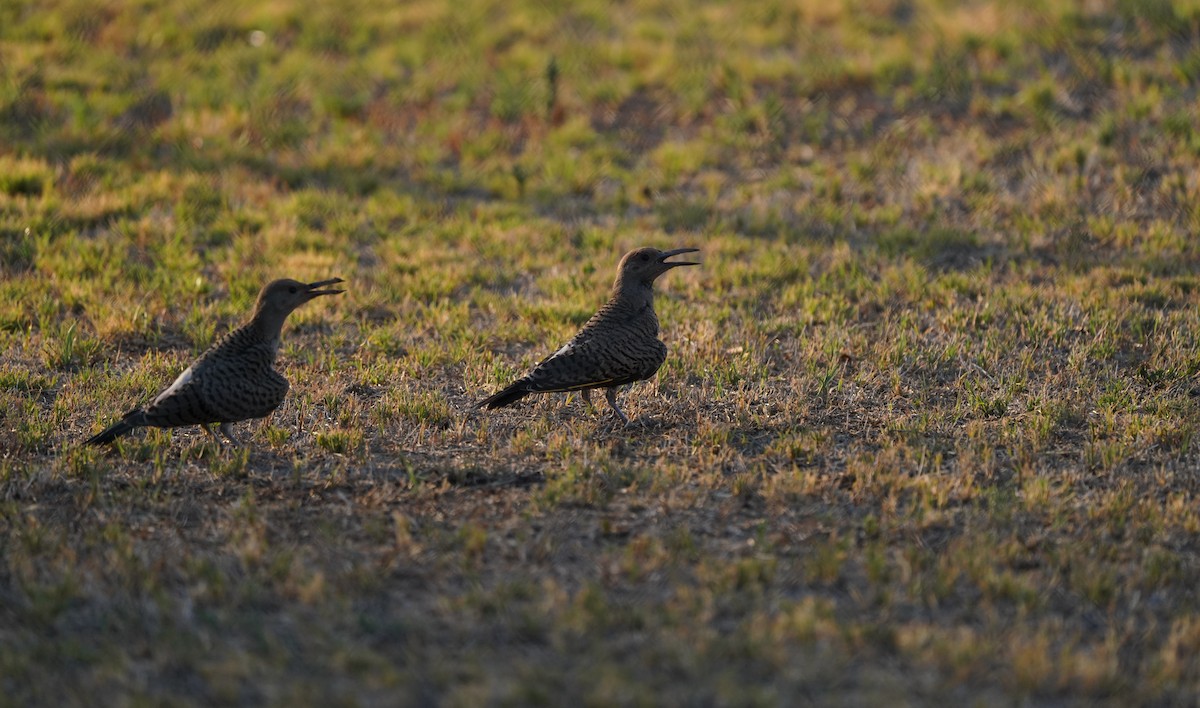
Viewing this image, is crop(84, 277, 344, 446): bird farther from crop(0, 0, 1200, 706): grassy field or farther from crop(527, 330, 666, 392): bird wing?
crop(527, 330, 666, 392): bird wing

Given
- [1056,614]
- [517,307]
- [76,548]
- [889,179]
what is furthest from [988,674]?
[889,179]

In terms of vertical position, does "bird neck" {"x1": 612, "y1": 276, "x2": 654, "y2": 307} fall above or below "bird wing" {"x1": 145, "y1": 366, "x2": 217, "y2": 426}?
above

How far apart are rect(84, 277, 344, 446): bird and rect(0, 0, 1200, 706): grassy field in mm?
278

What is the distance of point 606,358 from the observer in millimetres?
7527

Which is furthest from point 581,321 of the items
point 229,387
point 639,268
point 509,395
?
point 229,387

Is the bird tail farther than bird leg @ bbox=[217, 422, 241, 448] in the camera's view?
No

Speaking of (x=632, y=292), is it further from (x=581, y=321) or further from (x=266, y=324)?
(x=266, y=324)

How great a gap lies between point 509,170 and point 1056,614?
29.0 ft

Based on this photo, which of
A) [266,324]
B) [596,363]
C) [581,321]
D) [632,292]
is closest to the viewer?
[266,324]

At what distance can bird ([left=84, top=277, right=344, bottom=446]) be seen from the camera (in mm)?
6910

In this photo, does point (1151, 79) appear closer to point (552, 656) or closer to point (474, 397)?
point (474, 397)

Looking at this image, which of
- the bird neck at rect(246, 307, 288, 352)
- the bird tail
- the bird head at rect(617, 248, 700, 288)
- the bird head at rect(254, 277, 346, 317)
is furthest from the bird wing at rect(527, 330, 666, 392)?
the bird tail

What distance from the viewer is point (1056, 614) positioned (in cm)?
552

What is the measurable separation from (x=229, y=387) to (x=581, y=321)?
3.40 meters
